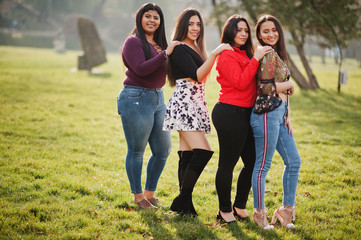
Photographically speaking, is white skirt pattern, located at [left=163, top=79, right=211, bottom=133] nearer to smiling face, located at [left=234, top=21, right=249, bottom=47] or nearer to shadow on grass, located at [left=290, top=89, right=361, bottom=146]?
smiling face, located at [left=234, top=21, right=249, bottom=47]

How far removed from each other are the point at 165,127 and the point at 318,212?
1.96 metres

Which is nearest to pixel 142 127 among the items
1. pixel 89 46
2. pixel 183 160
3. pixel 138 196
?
pixel 183 160

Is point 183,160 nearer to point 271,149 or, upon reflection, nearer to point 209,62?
point 271,149

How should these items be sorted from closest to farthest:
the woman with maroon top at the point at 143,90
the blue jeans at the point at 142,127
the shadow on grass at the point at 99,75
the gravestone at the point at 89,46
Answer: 1. the woman with maroon top at the point at 143,90
2. the blue jeans at the point at 142,127
3. the shadow on grass at the point at 99,75
4. the gravestone at the point at 89,46

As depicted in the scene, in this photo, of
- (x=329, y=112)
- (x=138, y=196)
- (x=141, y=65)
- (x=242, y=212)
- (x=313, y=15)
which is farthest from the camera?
(x=313, y=15)

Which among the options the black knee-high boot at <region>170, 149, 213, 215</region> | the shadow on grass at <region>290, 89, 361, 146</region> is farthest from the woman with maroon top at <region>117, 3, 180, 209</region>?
the shadow on grass at <region>290, 89, 361, 146</region>

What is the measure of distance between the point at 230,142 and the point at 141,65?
1171 mm

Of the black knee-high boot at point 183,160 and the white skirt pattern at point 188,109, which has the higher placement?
the white skirt pattern at point 188,109

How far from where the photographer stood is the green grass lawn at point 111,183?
136 inches

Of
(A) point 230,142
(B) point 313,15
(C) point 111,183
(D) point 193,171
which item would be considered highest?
(B) point 313,15

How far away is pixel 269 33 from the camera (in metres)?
3.42

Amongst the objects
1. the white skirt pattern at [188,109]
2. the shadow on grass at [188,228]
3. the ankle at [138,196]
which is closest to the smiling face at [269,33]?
the white skirt pattern at [188,109]

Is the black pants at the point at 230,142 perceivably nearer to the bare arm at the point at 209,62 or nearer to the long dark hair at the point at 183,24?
the bare arm at the point at 209,62

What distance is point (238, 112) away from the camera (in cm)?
336
